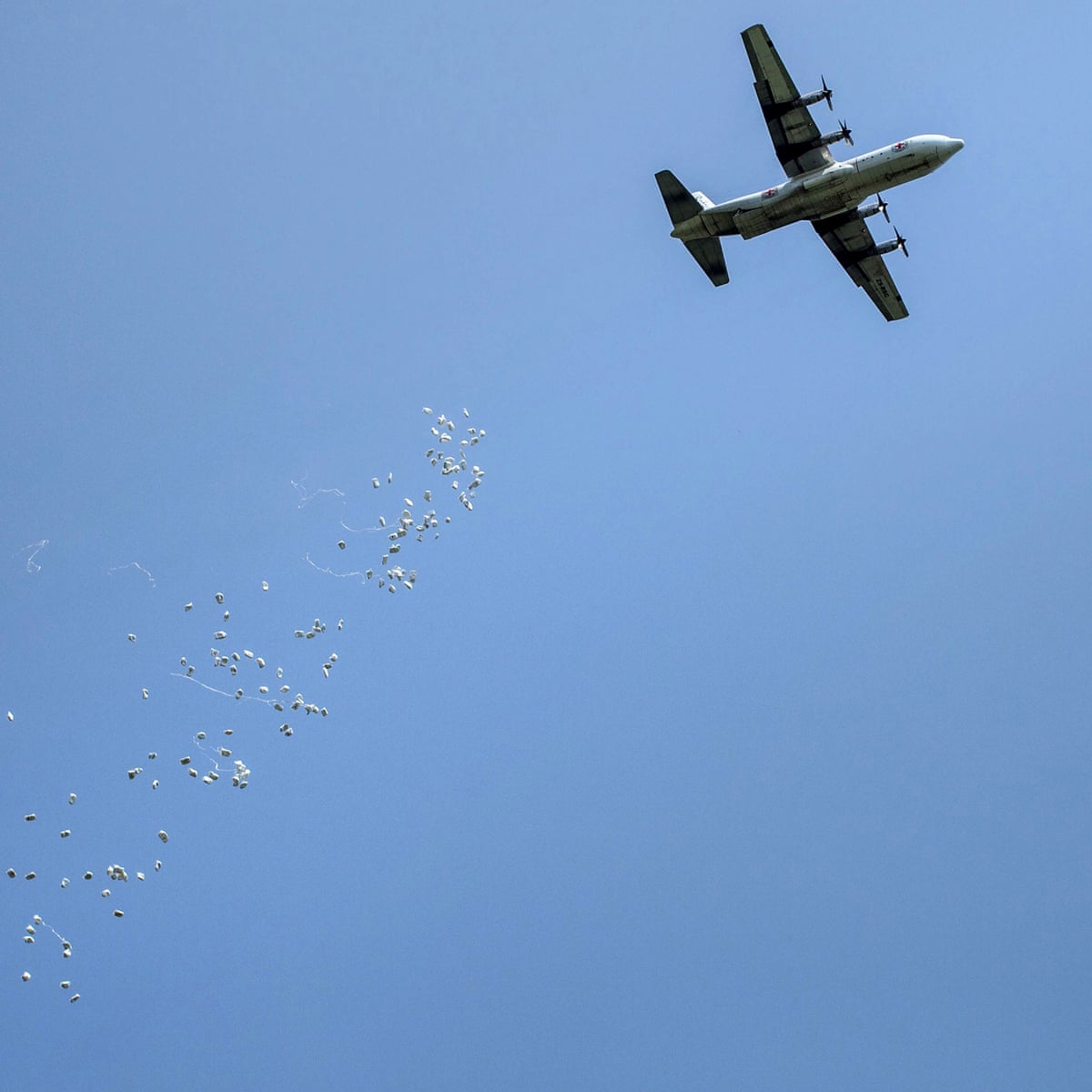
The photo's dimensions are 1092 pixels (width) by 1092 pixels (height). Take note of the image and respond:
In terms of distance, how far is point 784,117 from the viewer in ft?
186

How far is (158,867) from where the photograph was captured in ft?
129

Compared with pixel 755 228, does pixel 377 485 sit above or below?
below

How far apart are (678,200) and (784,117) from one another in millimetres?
6370

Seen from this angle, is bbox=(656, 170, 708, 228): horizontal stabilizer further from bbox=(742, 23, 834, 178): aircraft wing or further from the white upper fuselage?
bbox=(742, 23, 834, 178): aircraft wing

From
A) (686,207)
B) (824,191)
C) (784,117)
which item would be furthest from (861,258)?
(686,207)

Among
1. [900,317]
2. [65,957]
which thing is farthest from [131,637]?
[900,317]

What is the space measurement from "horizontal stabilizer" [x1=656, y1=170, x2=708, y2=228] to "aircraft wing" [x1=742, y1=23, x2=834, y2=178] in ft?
15.5

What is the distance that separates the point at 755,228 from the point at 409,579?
87.1 ft

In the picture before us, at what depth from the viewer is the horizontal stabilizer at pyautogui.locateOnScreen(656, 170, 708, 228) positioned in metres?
58.4

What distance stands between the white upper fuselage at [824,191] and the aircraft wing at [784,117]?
76 cm

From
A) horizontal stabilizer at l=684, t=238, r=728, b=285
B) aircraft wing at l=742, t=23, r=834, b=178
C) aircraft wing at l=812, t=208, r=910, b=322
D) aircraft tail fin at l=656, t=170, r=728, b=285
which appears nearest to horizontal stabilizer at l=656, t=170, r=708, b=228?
aircraft tail fin at l=656, t=170, r=728, b=285

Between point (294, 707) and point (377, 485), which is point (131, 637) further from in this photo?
point (377, 485)

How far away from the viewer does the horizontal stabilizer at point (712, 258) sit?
60250mm

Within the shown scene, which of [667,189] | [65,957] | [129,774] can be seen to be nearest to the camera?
[65,957]
